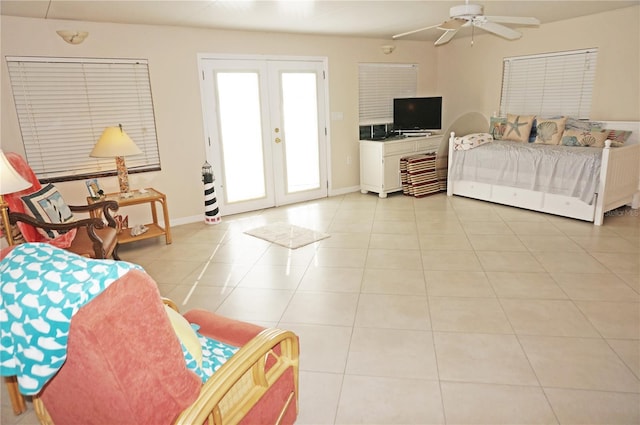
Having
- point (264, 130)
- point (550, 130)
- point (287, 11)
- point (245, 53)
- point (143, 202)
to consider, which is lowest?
point (143, 202)

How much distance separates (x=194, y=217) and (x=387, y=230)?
2368mm

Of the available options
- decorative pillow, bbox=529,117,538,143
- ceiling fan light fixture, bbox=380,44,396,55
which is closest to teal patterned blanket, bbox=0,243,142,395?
decorative pillow, bbox=529,117,538,143

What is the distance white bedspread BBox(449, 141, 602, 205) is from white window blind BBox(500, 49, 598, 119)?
74cm

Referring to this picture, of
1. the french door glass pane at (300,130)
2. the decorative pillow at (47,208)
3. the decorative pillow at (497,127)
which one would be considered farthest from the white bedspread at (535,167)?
the decorative pillow at (47,208)

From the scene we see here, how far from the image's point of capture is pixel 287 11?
4152 millimetres

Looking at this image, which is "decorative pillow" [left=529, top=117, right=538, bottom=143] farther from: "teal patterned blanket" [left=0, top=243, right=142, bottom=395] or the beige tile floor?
"teal patterned blanket" [left=0, top=243, right=142, bottom=395]

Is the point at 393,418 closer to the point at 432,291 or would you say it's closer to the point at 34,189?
the point at 432,291

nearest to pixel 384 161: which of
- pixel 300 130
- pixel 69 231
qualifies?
pixel 300 130

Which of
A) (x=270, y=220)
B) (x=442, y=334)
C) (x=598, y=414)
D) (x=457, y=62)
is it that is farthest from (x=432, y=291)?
(x=457, y=62)

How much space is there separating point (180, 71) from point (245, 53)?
0.86 m

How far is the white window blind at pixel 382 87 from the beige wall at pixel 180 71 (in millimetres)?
145

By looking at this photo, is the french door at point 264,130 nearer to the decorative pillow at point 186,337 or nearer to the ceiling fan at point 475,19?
the ceiling fan at point 475,19

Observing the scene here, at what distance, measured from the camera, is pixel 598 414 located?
1918 mm

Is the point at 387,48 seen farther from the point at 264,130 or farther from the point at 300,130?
the point at 264,130
